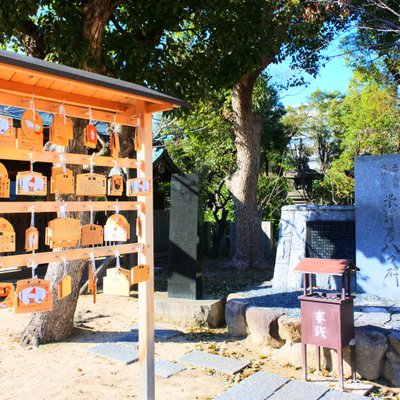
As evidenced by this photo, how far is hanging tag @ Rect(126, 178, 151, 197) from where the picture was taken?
12.3 feet

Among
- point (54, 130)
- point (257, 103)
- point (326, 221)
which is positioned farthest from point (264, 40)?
point (257, 103)

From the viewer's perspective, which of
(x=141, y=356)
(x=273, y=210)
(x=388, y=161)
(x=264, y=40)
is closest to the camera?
(x=141, y=356)

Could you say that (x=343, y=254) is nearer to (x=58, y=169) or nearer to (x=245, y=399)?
(x=245, y=399)

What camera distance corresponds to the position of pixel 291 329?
5457 millimetres

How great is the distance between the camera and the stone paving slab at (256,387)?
4270 mm

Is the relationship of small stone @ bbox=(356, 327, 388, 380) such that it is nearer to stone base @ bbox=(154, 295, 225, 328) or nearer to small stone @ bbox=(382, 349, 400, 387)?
small stone @ bbox=(382, 349, 400, 387)

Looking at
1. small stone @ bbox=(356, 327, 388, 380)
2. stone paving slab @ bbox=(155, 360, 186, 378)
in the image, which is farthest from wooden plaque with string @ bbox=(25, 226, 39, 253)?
small stone @ bbox=(356, 327, 388, 380)

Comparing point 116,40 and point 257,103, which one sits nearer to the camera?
point 116,40

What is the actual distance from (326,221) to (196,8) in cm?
438

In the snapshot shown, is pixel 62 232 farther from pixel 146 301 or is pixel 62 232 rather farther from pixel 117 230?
pixel 146 301

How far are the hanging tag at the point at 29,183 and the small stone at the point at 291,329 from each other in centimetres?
361

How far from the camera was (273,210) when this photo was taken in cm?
1638

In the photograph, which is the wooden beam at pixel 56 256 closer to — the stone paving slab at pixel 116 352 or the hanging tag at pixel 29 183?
the hanging tag at pixel 29 183

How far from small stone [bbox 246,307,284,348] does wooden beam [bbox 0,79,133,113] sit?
3359 mm
